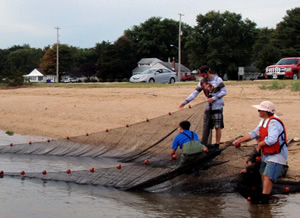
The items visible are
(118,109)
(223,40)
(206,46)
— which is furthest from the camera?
(206,46)

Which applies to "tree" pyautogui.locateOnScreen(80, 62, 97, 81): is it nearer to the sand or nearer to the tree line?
the tree line

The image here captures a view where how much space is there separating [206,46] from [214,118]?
55333 mm

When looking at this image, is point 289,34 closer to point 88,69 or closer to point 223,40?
point 223,40

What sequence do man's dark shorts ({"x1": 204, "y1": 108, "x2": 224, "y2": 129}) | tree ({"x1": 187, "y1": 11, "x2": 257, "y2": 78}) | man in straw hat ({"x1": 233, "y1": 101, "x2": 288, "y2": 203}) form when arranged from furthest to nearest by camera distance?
tree ({"x1": 187, "y1": 11, "x2": 257, "y2": 78}) → man's dark shorts ({"x1": 204, "y1": 108, "x2": 224, "y2": 129}) → man in straw hat ({"x1": 233, "y1": 101, "x2": 288, "y2": 203})

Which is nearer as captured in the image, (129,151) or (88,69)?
(129,151)

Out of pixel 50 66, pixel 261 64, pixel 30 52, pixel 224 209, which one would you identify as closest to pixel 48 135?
pixel 224 209

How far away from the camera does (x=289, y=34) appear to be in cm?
5291

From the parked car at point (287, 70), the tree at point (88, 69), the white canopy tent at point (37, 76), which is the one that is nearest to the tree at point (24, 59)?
the white canopy tent at point (37, 76)

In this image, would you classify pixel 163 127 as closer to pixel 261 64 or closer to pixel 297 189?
pixel 297 189

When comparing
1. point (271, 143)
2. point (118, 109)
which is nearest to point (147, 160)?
point (271, 143)

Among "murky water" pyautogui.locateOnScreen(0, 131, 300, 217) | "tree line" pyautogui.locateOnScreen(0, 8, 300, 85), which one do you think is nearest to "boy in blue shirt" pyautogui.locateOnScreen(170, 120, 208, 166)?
"murky water" pyautogui.locateOnScreen(0, 131, 300, 217)

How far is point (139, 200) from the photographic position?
22.8 feet

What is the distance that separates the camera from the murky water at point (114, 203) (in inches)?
249

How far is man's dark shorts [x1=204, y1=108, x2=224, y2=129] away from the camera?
8367 millimetres
